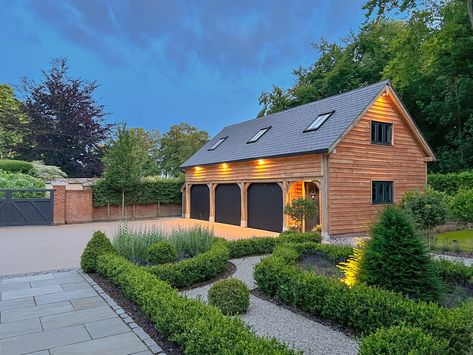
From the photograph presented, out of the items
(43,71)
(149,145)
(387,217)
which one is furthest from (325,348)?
(149,145)

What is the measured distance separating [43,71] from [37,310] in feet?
84.5

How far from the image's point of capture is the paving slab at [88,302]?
16.1ft

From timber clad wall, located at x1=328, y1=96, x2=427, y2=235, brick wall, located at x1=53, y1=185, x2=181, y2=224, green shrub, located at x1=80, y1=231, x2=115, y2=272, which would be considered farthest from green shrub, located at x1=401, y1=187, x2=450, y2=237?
brick wall, located at x1=53, y1=185, x2=181, y2=224

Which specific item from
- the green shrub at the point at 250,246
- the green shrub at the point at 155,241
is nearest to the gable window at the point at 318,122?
the green shrub at the point at 250,246

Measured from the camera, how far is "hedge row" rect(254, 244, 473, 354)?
Answer: 122 inches

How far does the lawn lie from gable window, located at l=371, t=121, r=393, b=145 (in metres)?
4.02

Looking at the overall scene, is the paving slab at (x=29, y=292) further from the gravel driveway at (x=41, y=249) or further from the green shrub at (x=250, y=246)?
the green shrub at (x=250, y=246)

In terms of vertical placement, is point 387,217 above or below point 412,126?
below

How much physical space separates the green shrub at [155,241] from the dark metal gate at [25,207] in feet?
39.7

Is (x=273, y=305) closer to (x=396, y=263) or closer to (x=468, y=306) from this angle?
(x=396, y=263)

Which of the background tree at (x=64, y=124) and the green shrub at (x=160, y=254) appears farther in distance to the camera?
the background tree at (x=64, y=124)

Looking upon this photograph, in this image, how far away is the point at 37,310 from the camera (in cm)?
478

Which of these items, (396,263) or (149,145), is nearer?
(396,263)

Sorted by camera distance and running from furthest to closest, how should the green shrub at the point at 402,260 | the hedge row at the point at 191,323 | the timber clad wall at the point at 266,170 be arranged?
the timber clad wall at the point at 266,170 → the green shrub at the point at 402,260 → the hedge row at the point at 191,323
